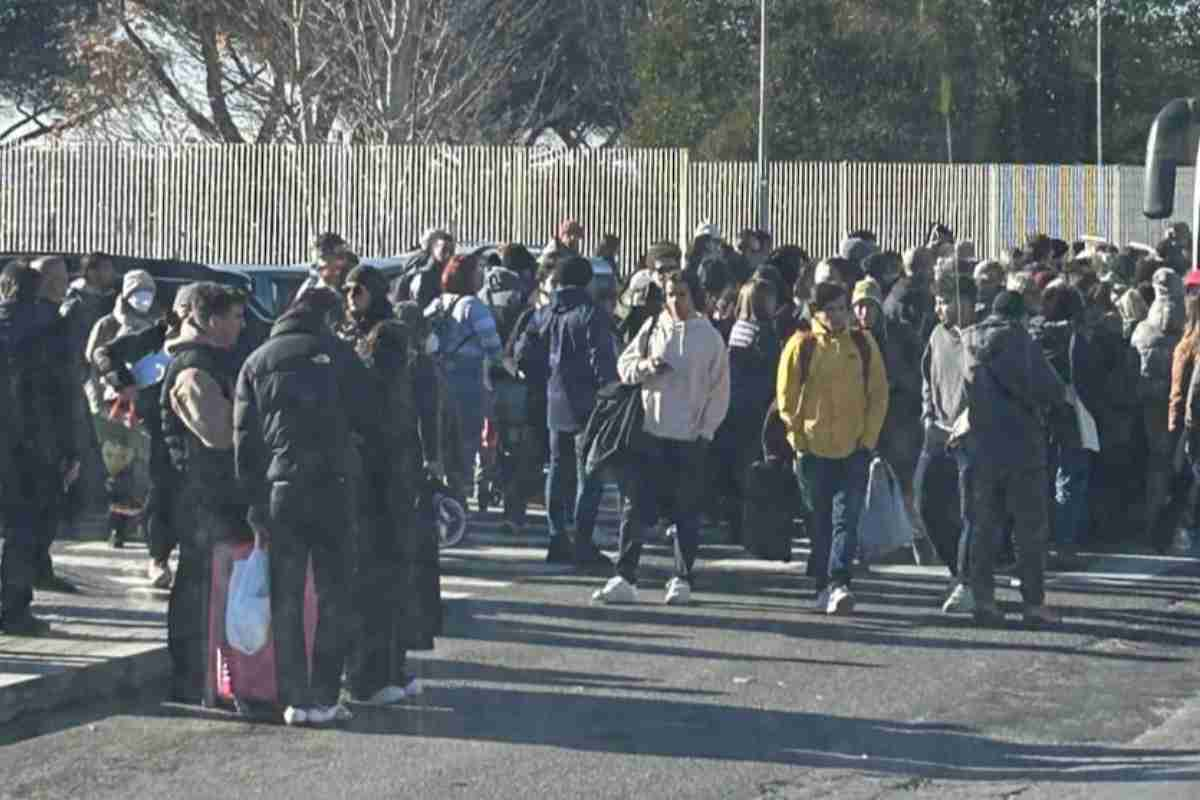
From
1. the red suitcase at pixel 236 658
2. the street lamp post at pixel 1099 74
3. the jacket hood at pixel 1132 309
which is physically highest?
the street lamp post at pixel 1099 74

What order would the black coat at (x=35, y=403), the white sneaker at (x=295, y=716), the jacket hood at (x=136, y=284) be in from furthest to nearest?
the jacket hood at (x=136, y=284) < the black coat at (x=35, y=403) < the white sneaker at (x=295, y=716)

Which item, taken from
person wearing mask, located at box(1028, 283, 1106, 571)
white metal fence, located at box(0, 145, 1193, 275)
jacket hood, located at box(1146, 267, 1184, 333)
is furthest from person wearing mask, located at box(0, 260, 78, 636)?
white metal fence, located at box(0, 145, 1193, 275)

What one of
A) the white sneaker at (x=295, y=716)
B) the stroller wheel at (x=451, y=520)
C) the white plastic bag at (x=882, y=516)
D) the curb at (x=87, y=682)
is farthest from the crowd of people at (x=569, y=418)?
the curb at (x=87, y=682)

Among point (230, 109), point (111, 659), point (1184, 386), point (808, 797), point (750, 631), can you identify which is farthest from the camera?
point (230, 109)

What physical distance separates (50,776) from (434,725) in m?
1.70

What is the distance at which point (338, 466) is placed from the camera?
10570mm

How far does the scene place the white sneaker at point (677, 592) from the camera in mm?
13930

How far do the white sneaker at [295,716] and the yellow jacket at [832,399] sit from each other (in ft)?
12.6

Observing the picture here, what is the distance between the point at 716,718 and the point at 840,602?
9.48 ft

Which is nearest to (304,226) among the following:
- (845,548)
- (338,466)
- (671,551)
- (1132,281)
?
(1132,281)

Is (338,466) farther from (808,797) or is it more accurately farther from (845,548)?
(845,548)

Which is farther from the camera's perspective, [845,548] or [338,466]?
[845,548]

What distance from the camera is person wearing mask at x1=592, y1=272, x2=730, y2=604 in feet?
45.1

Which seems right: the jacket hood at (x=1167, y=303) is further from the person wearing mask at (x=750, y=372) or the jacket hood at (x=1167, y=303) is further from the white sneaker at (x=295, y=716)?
the white sneaker at (x=295, y=716)
